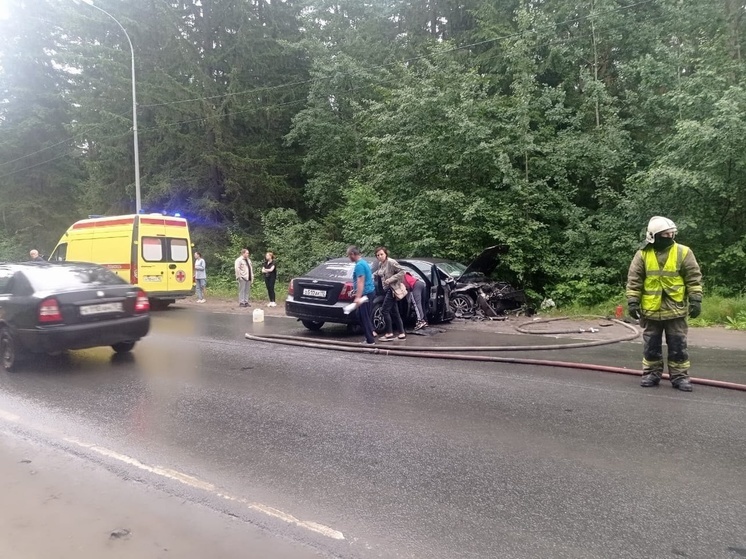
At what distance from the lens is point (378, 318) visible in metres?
10.4

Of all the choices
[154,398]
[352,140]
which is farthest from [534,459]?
[352,140]

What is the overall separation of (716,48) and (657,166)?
340 centimetres

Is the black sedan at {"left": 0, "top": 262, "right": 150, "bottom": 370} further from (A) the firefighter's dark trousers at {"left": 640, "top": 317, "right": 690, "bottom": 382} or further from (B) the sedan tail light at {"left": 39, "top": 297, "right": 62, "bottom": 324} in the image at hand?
(A) the firefighter's dark trousers at {"left": 640, "top": 317, "right": 690, "bottom": 382}

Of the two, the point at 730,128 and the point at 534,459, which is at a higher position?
the point at 730,128

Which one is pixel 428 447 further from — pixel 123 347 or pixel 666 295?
pixel 123 347

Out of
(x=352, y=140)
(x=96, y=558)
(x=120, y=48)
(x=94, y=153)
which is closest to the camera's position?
(x=96, y=558)

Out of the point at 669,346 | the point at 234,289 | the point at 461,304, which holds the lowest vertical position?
the point at 669,346

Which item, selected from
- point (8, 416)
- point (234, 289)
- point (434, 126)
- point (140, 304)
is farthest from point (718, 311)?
point (234, 289)

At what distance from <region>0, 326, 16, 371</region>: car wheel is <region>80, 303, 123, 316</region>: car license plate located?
1103 millimetres

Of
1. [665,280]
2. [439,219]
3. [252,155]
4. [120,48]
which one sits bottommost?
[665,280]

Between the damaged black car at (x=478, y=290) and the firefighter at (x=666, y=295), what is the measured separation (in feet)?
19.1

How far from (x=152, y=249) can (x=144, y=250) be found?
0.81 ft

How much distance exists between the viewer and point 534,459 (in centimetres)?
435

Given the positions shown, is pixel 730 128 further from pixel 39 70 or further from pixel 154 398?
pixel 39 70
